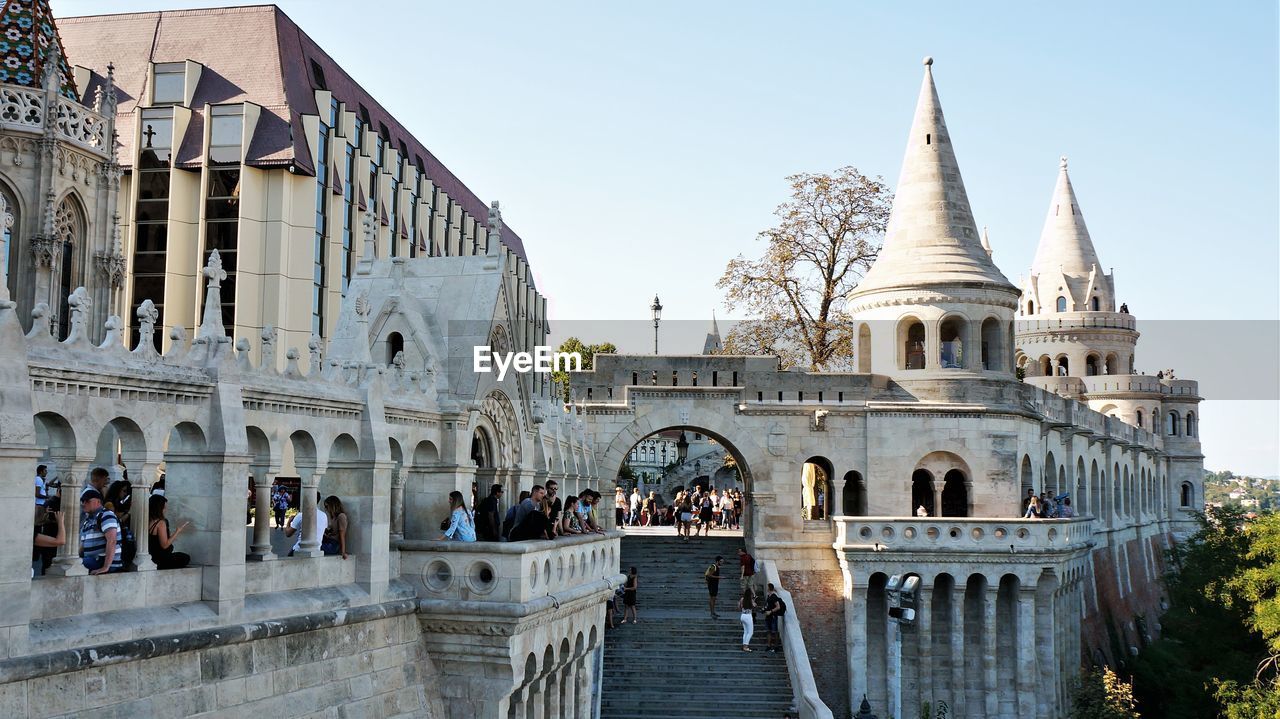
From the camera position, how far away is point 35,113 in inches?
715

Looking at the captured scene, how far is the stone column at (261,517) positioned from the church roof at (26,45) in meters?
9.41

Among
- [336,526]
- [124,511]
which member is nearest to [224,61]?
[336,526]

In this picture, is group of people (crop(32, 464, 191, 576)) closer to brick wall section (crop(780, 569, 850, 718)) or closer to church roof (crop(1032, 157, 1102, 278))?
brick wall section (crop(780, 569, 850, 718))

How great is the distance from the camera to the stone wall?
30.3 ft

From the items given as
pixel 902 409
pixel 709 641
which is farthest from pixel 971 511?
pixel 709 641

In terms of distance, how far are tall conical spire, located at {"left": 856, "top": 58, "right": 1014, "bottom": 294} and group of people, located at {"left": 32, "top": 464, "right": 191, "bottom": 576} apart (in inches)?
1003

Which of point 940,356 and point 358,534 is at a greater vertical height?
point 940,356

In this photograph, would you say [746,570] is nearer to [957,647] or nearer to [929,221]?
[957,647]

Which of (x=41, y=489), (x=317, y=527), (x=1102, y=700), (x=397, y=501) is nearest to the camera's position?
(x=41, y=489)

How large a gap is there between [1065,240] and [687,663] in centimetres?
4527

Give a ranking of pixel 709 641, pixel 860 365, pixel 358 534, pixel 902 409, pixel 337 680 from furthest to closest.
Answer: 1. pixel 860 365
2. pixel 902 409
3. pixel 709 641
4. pixel 358 534
5. pixel 337 680

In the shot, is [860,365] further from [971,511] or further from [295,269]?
[295,269]

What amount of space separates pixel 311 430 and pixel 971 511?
22.6 meters

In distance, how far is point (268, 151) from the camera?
35312 millimetres
